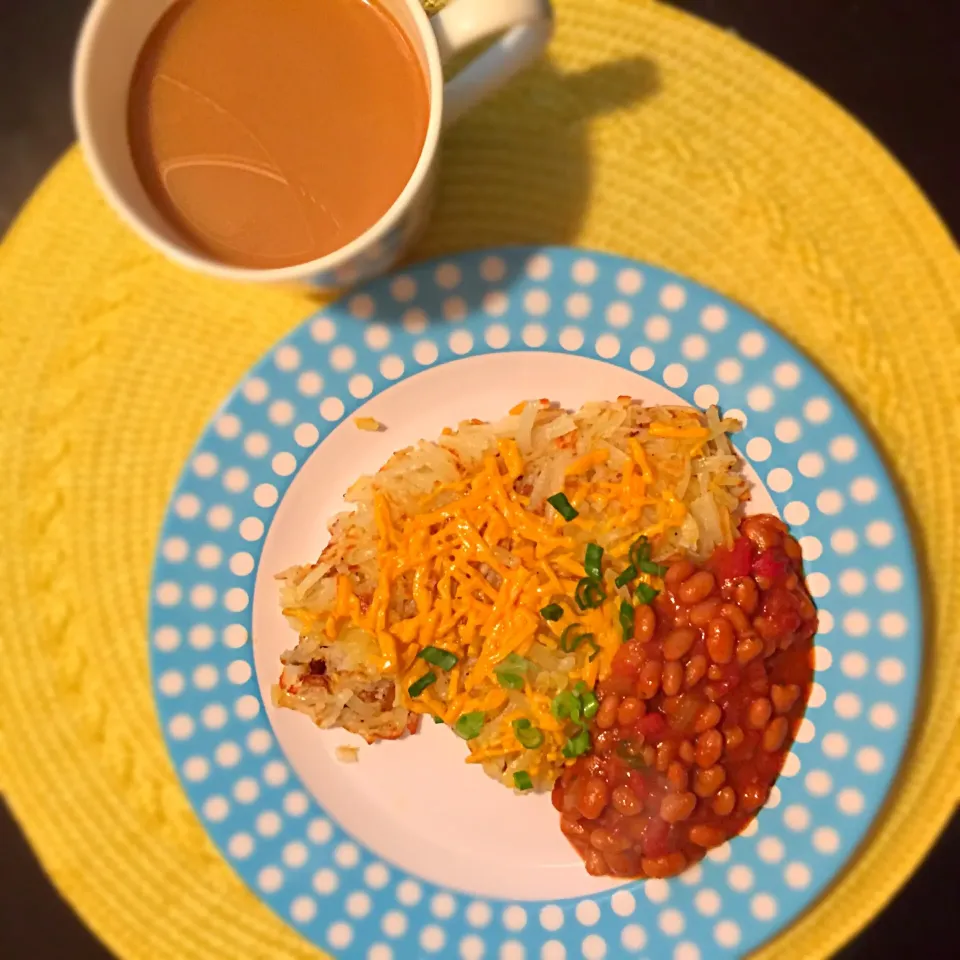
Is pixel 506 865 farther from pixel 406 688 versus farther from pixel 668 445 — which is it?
pixel 668 445

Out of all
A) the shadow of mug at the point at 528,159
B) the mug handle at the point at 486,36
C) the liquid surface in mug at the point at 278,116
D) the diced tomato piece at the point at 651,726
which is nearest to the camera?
the mug handle at the point at 486,36

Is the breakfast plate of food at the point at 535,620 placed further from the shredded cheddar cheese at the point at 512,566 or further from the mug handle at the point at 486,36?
the mug handle at the point at 486,36

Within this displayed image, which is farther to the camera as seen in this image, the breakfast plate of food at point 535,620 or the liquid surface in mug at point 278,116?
the breakfast plate of food at point 535,620

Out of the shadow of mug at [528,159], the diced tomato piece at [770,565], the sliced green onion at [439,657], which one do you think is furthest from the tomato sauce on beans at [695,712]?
the shadow of mug at [528,159]

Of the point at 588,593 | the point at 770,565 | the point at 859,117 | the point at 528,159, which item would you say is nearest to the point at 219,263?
the point at 528,159

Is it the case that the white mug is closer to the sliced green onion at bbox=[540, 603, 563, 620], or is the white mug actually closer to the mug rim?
the mug rim

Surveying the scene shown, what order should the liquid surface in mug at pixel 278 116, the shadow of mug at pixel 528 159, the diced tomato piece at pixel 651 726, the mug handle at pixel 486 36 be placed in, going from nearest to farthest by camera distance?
the mug handle at pixel 486 36
the liquid surface in mug at pixel 278 116
the diced tomato piece at pixel 651 726
the shadow of mug at pixel 528 159

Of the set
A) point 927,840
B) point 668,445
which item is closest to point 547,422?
point 668,445

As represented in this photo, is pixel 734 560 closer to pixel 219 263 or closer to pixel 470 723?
pixel 470 723
